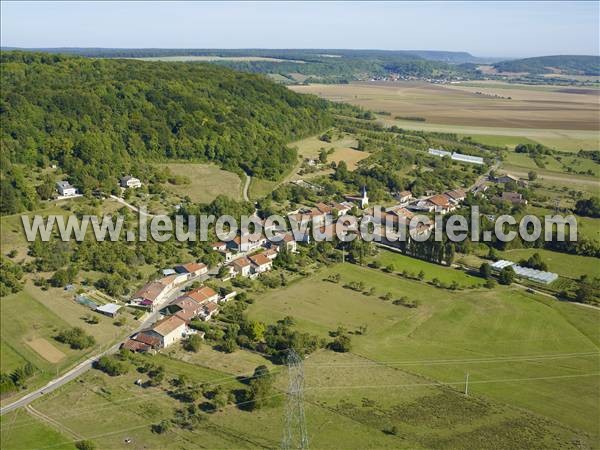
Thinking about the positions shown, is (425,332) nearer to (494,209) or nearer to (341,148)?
(494,209)

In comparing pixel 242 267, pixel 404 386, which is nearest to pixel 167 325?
pixel 242 267

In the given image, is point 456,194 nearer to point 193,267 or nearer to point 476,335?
point 476,335

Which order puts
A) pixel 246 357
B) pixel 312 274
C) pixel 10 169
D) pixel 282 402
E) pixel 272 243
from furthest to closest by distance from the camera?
pixel 10 169
pixel 272 243
pixel 312 274
pixel 246 357
pixel 282 402

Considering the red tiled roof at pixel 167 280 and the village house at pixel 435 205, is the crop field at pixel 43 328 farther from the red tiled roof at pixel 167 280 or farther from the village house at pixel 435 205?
the village house at pixel 435 205

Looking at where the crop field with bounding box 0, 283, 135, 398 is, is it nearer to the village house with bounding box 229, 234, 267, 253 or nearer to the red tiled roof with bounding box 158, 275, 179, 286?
the red tiled roof with bounding box 158, 275, 179, 286

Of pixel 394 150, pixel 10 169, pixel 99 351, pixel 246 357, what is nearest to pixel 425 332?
pixel 246 357
